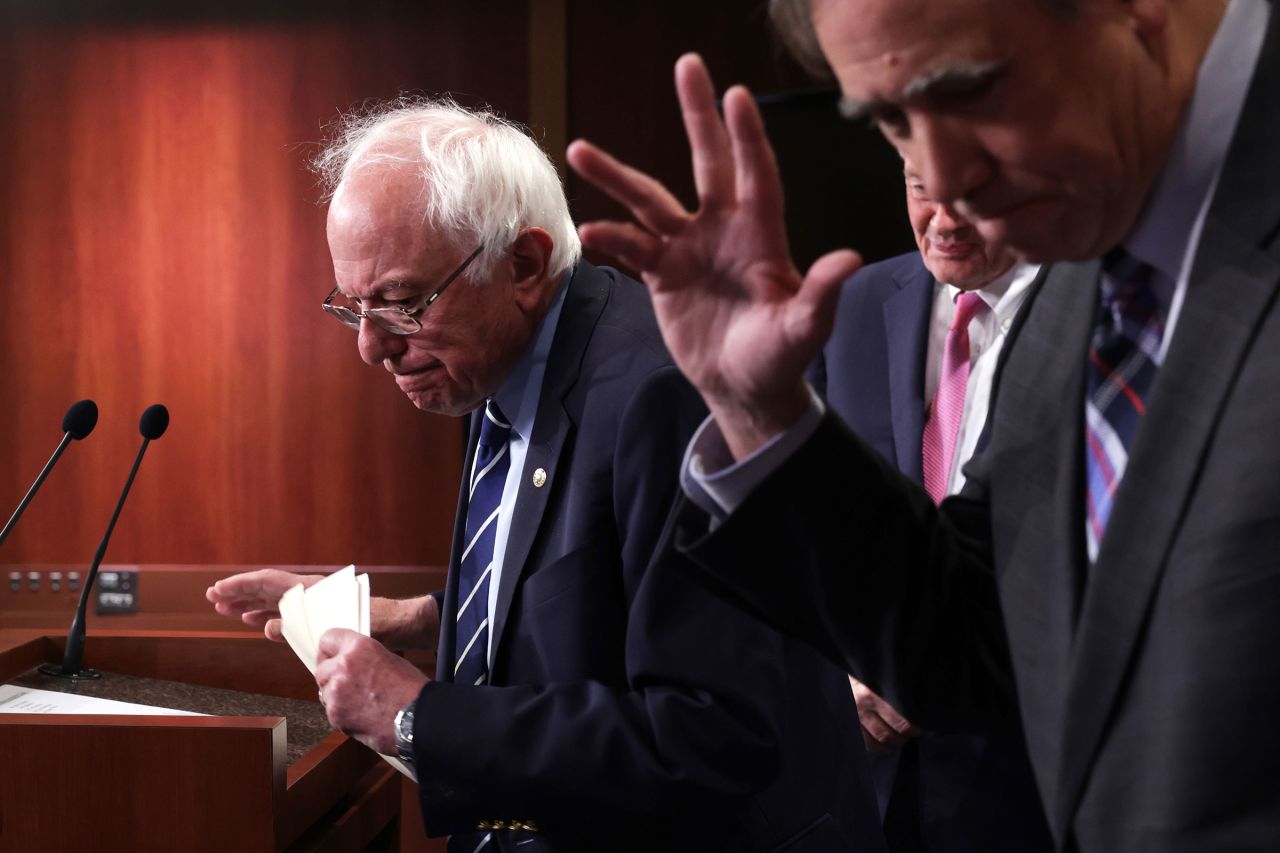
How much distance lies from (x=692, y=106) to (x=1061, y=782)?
1.71 feet

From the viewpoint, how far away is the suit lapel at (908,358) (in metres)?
1.89

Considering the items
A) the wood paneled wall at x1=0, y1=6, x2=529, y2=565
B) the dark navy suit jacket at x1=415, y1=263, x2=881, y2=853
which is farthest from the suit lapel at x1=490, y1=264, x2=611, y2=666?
the wood paneled wall at x1=0, y1=6, x2=529, y2=565

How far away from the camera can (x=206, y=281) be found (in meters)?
4.43

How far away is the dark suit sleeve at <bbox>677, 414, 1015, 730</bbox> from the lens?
96 centimetres

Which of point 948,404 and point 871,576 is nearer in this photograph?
point 871,576

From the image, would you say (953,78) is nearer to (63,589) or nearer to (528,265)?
(528,265)

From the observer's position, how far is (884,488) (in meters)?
0.98

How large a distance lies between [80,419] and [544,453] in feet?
3.80

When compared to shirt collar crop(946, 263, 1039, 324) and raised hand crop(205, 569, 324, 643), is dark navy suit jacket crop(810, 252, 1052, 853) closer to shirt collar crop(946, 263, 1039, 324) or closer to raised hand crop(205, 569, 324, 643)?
shirt collar crop(946, 263, 1039, 324)

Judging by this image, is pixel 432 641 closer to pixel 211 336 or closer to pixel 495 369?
pixel 495 369

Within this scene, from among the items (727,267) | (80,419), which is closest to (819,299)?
(727,267)

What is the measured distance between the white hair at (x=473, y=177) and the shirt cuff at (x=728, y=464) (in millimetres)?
842

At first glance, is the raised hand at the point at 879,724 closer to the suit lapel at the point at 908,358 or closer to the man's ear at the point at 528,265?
the suit lapel at the point at 908,358

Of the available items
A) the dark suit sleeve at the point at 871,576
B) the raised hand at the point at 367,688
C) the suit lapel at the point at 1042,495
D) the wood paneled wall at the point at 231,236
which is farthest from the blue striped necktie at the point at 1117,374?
the wood paneled wall at the point at 231,236
